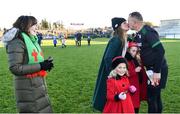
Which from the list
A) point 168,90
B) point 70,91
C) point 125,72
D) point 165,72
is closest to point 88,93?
point 70,91

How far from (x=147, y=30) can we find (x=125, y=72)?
1.01 m

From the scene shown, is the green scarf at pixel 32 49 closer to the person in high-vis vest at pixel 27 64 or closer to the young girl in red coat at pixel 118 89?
the person in high-vis vest at pixel 27 64

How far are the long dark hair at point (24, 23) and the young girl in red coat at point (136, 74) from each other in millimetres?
1848

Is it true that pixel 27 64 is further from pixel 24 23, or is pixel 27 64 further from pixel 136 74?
pixel 136 74

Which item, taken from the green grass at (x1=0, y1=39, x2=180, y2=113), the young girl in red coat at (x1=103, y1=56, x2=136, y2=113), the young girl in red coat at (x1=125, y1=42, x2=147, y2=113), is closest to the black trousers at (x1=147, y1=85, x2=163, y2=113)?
the young girl in red coat at (x1=125, y1=42, x2=147, y2=113)

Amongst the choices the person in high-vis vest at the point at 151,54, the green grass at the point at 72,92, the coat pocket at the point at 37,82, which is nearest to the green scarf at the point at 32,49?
the coat pocket at the point at 37,82

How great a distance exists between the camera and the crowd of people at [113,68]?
5320 mm

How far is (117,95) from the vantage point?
577 cm

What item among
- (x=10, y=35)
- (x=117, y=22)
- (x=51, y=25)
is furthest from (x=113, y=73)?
(x=51, y=25)

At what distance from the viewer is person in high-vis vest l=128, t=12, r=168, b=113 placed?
6.51 m

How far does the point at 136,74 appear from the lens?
666cm

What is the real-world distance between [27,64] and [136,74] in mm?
2064

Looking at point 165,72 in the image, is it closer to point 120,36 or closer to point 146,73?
point 146,73

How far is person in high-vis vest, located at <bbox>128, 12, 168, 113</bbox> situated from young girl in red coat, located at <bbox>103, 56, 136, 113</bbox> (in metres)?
0.71
